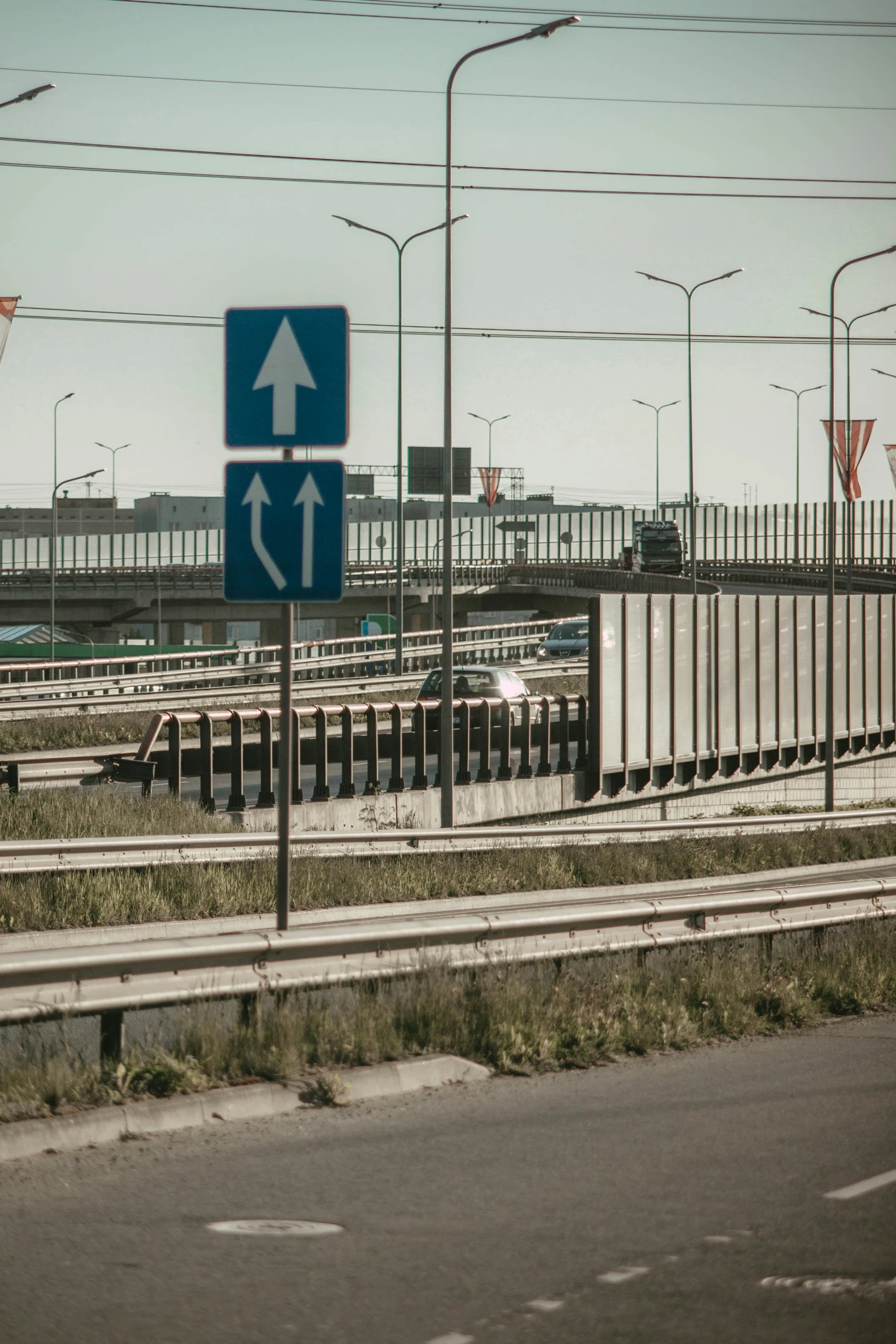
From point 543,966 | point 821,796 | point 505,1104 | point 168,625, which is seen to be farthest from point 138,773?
point 168,625

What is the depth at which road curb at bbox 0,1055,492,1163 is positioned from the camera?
595cm

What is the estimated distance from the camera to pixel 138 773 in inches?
806

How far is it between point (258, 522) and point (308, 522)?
10.5 inches

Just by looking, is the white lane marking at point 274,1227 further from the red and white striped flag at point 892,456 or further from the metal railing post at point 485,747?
the red and white striped flag at point 892,456

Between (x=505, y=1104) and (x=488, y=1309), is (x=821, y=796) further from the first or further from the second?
(x=488, y=1309)

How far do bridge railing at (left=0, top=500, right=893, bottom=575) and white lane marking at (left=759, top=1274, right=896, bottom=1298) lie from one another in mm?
93138

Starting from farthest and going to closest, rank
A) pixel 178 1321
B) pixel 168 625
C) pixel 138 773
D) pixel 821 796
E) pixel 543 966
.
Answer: pixel 168 625
pixel 821 796
pixel 138 773
pixel 543 966
pixel 178 1321

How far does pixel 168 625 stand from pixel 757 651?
97.6 meters

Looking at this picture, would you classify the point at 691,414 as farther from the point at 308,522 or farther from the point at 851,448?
the point at 308,522

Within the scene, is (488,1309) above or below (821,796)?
above

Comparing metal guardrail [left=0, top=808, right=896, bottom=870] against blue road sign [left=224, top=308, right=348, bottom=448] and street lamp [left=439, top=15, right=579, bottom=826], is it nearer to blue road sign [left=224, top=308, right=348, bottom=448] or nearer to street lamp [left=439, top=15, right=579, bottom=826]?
street lamp [left=439, top=15, right=579, bottom=826]

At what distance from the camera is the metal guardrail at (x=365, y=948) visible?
6562 millimetres

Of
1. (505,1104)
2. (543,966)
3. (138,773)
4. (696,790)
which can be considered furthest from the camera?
(696,790)

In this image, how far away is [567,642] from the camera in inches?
2176
